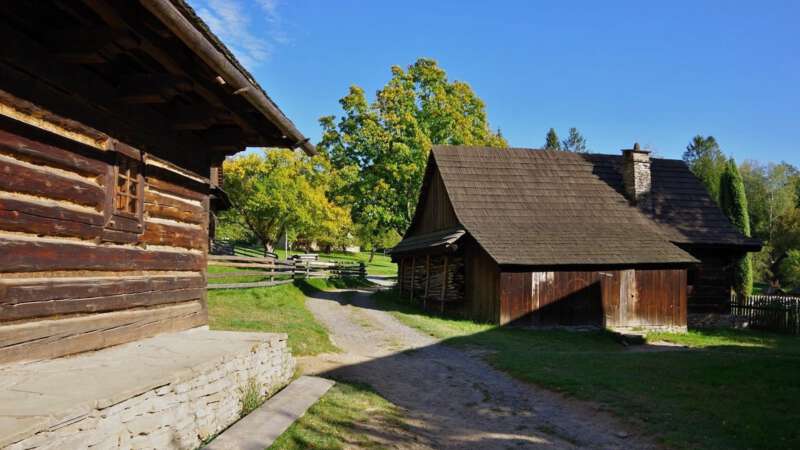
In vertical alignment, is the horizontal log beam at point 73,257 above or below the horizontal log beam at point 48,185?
below

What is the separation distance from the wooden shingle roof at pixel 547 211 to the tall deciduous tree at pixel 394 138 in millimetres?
9918

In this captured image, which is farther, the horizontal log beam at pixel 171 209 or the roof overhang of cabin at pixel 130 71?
the horizontal log beam at pixel 171 209

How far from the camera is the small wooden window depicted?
6.35 meters

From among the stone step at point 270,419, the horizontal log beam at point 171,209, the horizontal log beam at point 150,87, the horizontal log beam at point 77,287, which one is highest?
the horizontal log beam at point 150,87

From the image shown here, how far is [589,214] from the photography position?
2352cm

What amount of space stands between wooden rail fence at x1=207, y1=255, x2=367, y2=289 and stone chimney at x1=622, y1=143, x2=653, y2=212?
589 inches

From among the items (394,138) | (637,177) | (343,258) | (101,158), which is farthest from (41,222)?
(343,258)

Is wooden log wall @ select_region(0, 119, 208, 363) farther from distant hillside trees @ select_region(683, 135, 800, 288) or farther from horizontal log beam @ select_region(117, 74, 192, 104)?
distant hillside trees @ select_region(683, 135, 800, 288)

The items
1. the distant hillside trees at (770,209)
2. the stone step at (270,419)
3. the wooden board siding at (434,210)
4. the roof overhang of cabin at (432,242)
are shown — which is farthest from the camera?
the distant hillside trees at (770,209)

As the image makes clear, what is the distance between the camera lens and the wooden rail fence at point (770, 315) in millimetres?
22766

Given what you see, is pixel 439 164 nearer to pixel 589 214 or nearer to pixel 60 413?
pixel 589 214

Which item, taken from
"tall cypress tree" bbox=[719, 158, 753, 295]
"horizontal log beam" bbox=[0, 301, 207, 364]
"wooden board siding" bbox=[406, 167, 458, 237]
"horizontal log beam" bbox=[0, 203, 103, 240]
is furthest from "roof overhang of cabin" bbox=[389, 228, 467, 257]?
"tall cypress tree" bbox=[719, 158, 753, 295]

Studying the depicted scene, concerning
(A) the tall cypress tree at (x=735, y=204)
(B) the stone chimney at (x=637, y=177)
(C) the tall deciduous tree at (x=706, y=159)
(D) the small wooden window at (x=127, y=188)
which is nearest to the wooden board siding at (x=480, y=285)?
(B) the stone chimney at (x=637, y=177)

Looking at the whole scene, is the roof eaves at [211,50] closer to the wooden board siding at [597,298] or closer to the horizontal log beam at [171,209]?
the horizontal log beam at [171,209]
